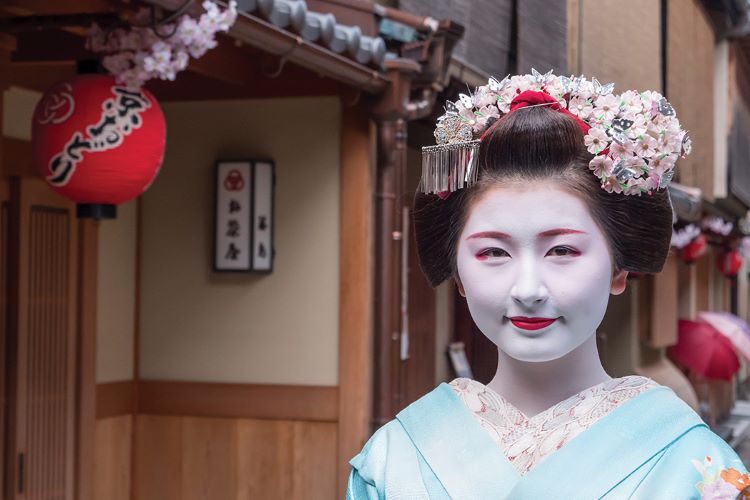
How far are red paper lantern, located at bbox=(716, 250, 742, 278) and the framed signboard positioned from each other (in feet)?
55.9

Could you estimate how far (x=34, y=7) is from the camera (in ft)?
16.6

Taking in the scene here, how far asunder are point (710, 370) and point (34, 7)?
1268 cm

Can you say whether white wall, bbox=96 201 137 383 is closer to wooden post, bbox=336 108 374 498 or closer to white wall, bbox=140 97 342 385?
white wall, bbox=140 97 342 385

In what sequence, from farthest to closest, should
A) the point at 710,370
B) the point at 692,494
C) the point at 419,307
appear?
the point at 710,370 → the point at 419,307 → the point at 692,494

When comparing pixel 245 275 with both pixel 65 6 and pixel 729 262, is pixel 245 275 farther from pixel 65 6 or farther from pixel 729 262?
pixel 729 262

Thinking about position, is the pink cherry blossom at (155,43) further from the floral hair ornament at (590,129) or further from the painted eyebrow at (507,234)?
the painted eyebrow at (507,234)

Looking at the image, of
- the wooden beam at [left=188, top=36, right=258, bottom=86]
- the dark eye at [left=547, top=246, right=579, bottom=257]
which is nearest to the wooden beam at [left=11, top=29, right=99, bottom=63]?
the wooden beam at [left=188, top=36, right=258, bottom=86]

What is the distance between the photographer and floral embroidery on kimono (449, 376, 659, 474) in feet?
9.05

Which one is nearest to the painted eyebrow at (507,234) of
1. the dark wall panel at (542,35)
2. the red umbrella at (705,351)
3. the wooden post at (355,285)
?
the wooden post at (355,285)

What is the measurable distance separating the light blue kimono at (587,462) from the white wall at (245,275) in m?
4.88

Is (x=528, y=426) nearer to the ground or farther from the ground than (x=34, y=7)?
nearer to the ground

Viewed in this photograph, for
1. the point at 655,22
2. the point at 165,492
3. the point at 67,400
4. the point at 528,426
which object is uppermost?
the point at 655,22

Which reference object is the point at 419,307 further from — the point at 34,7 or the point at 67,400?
the point at 34,7

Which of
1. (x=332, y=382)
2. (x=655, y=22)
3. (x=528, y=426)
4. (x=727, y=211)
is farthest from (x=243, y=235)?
(x=727, y=211)
